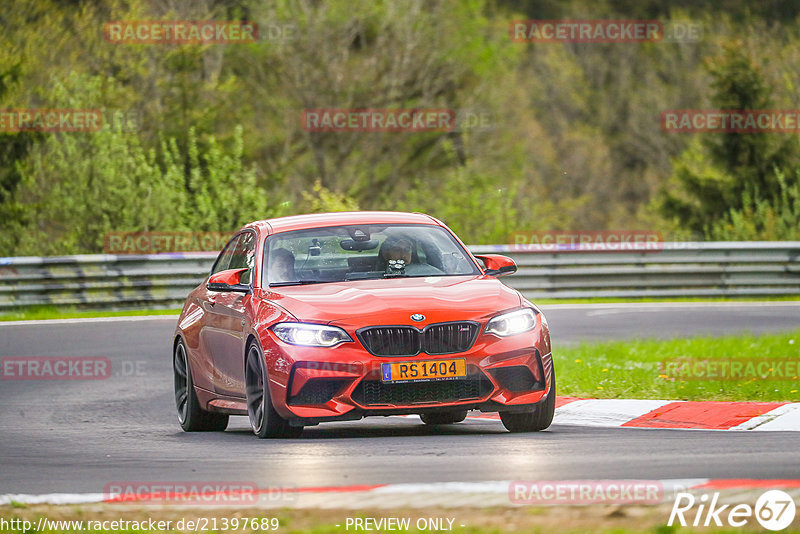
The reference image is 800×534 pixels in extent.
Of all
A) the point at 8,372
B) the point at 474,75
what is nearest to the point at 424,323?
the point at 8,372

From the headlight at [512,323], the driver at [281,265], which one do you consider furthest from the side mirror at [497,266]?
the driver at [281,265]

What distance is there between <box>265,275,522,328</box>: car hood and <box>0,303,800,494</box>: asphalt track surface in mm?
774

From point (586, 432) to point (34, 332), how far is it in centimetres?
1183

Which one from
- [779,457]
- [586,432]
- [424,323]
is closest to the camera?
[779,457]

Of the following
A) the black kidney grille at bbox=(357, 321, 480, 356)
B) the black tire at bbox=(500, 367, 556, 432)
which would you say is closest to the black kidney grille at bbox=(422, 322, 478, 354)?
the black kidney grille at bbox=(357, 321, 480, 356)

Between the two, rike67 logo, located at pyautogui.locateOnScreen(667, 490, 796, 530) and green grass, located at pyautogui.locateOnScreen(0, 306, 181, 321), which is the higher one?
Answer: rike67 logo, located at pyautogui.locateOnScreen(667, 490, 796, 530)

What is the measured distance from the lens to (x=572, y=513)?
605cm

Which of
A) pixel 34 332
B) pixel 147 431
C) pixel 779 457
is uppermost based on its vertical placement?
pixel 779 457

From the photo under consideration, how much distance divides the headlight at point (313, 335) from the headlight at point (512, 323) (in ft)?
3.06

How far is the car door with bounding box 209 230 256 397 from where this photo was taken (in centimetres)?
1012

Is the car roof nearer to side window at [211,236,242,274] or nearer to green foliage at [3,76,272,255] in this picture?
side window at [211,236,242,274]

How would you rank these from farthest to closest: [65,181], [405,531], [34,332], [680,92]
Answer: [680,92] → [65,181] → [34,332] → [405,531]

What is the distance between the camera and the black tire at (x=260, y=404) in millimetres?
9438

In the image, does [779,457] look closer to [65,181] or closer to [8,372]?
[8,372]
